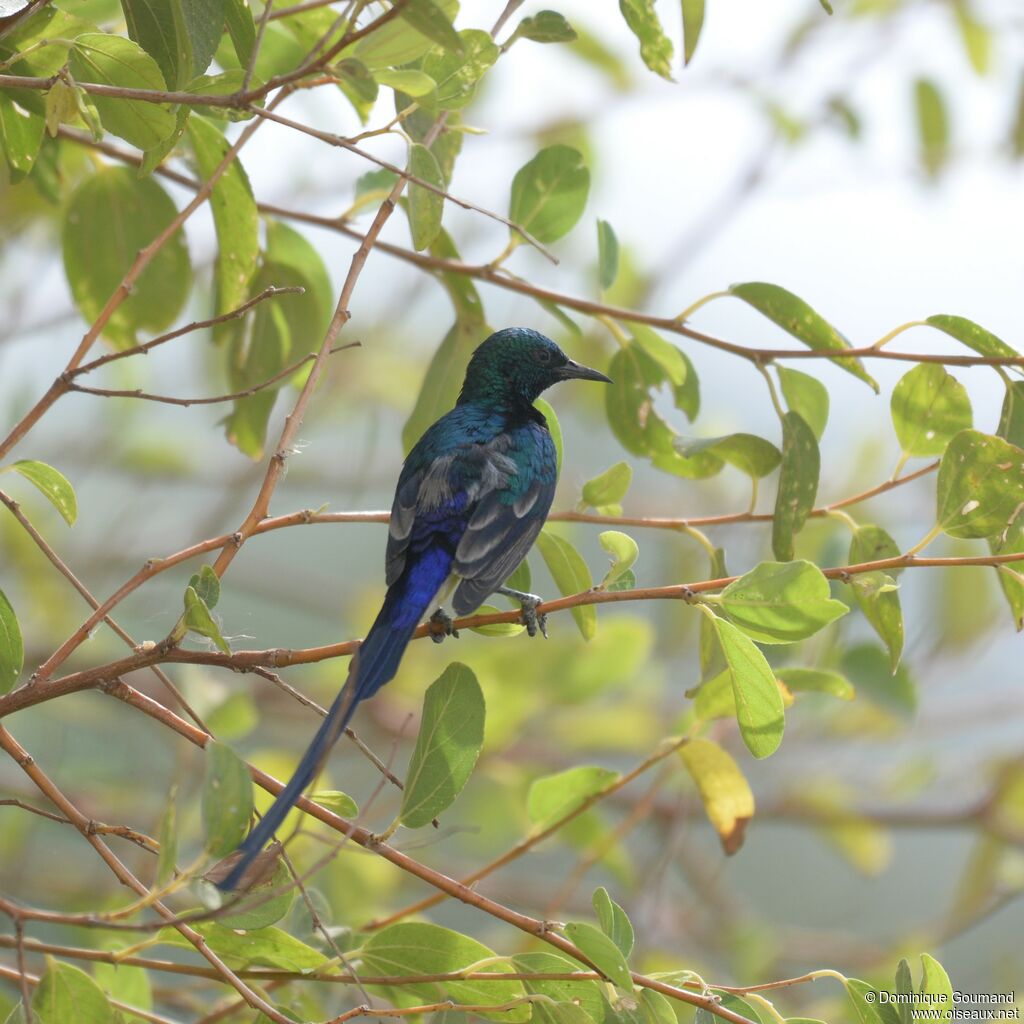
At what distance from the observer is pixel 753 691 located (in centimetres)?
149

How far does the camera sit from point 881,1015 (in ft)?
4.81

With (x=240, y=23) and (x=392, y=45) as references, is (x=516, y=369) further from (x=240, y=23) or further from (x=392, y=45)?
(x=392, y=45)

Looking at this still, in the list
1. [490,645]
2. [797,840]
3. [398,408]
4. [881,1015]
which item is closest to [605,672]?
[490,645]

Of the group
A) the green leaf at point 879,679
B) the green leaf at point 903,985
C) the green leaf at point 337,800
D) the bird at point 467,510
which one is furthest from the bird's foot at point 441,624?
the green leaf at point 879,679

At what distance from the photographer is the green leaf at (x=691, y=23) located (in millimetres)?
1641

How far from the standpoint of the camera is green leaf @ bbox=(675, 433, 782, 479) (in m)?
1.85

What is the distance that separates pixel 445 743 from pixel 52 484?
1.94ft

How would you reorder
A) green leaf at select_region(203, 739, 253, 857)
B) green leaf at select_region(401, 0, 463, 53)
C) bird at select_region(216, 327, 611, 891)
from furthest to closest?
bird at select_region(216, 327, 611, 891) < green leaf at select_region(401, 0, 463, 53) < green leaf at select_region(203, 739, 253, 857)

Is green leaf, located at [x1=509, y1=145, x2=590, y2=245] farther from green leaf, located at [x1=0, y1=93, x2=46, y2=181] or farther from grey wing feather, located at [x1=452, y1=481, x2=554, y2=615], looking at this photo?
green leaf, located at [x1=0, y1=93, x2=46, y2=181]

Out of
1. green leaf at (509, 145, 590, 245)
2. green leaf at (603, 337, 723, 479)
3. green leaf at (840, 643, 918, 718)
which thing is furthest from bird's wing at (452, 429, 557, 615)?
green leaf at (840, 643, 918, 718)

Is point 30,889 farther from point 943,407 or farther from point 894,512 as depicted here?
point 894,512

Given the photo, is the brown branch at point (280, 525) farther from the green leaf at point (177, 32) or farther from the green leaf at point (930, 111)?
the green leaf at point (930, 111)

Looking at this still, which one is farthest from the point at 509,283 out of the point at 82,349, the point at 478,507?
the point at 82,349

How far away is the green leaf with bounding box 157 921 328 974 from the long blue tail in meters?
0.22
